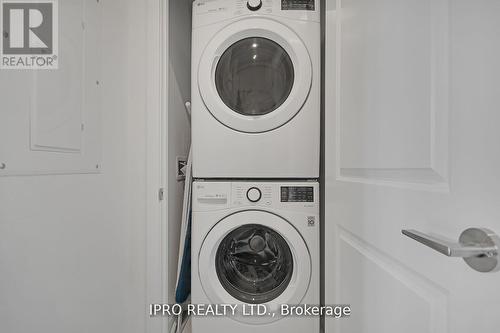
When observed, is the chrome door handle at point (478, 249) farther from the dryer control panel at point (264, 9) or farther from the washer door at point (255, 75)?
the dryer control panel at point (264, 9)

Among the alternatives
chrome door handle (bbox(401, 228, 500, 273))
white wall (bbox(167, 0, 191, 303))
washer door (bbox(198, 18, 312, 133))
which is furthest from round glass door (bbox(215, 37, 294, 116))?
chrome door handle (bbox(401, 228, 500, 273))

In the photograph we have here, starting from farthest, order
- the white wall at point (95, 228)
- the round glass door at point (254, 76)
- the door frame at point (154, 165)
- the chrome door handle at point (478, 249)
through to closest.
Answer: the round glass door at point (254, 76) < the door frame at point (154, 165) < the white wall at point (95, 228) < the chrome door handle at point (478, 249)

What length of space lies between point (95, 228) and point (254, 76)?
3.32ft

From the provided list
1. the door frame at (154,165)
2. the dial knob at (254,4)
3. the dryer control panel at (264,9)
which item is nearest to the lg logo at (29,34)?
the door frame at (154,165)

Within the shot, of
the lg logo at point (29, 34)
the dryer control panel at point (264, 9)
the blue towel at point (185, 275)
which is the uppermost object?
the dryer control panel at point (264, 9)

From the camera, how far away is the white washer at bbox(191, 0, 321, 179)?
1199 millimetres

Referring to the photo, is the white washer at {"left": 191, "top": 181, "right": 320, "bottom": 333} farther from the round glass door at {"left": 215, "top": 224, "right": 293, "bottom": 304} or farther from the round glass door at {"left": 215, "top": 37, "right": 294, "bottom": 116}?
the round glass door at {"left": 215, "top": 37, "right": 294, "bottom": 116}

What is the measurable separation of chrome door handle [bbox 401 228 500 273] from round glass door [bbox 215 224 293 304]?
909 millimetres

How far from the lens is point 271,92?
4.17ft

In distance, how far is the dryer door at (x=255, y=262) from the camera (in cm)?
117

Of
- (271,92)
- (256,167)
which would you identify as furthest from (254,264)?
(271,92)

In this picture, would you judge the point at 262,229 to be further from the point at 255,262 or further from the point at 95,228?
the point at 95,228

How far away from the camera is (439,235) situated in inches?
16.6

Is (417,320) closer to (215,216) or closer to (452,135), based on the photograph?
(452,135)
